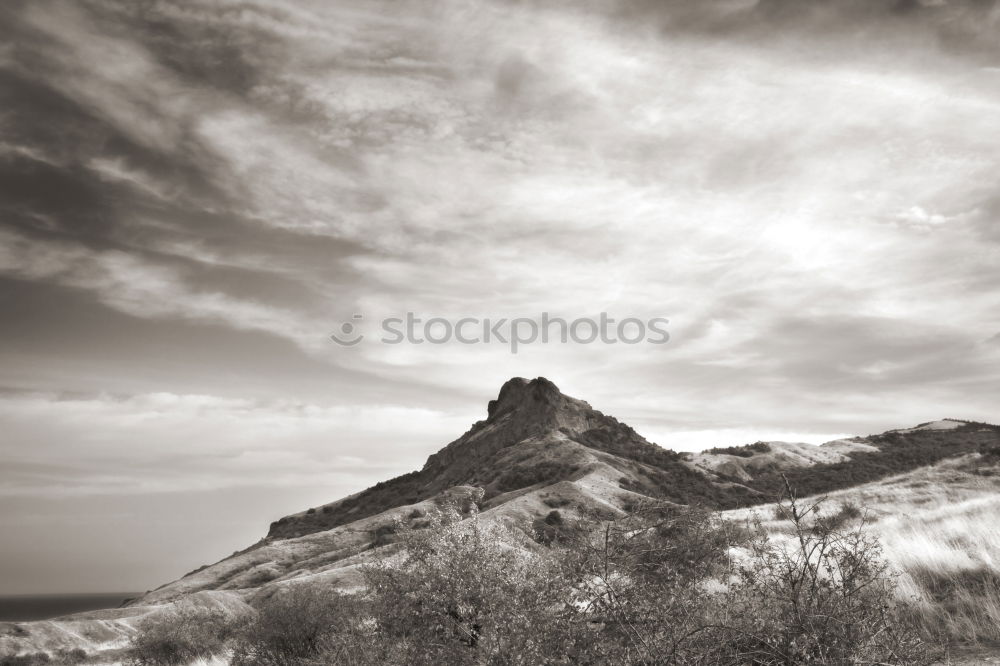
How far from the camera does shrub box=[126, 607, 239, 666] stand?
133 ft

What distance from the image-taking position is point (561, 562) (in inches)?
472

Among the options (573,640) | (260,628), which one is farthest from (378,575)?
(260,628)

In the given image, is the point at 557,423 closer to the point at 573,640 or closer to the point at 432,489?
the point at 432,489

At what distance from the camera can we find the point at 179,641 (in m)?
41.9

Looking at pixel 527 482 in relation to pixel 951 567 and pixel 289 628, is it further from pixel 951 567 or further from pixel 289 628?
pixel 951 567

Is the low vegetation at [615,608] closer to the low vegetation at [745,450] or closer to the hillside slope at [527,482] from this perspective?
the hillside slope at [527,482]

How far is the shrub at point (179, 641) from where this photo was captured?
40.6 m

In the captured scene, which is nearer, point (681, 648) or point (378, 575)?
point (681, 648)

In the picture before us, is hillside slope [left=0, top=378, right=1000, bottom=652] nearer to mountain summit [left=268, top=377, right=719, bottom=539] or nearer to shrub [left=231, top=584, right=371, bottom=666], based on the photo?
mountain summit [left=268, top=377, right=719, bottom=539]

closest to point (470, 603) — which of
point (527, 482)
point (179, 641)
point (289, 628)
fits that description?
point (289, 628)

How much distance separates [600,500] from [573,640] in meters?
72.4

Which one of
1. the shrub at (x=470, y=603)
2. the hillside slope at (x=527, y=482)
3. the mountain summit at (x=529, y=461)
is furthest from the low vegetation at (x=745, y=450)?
the shrub at (x=470, y=603)

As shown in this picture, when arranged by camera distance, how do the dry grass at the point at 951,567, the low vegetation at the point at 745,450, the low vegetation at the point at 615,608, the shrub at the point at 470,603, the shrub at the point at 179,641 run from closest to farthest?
the low vegetation at the point at 615,608 → the shrub at the point at 470,603 → the dry grass at the point at 951,567 → the shrub at the point at 179,641 → the low vegetation at the point at 745,450

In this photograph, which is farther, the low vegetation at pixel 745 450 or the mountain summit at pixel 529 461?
the low vegetation at pixel 745 450
